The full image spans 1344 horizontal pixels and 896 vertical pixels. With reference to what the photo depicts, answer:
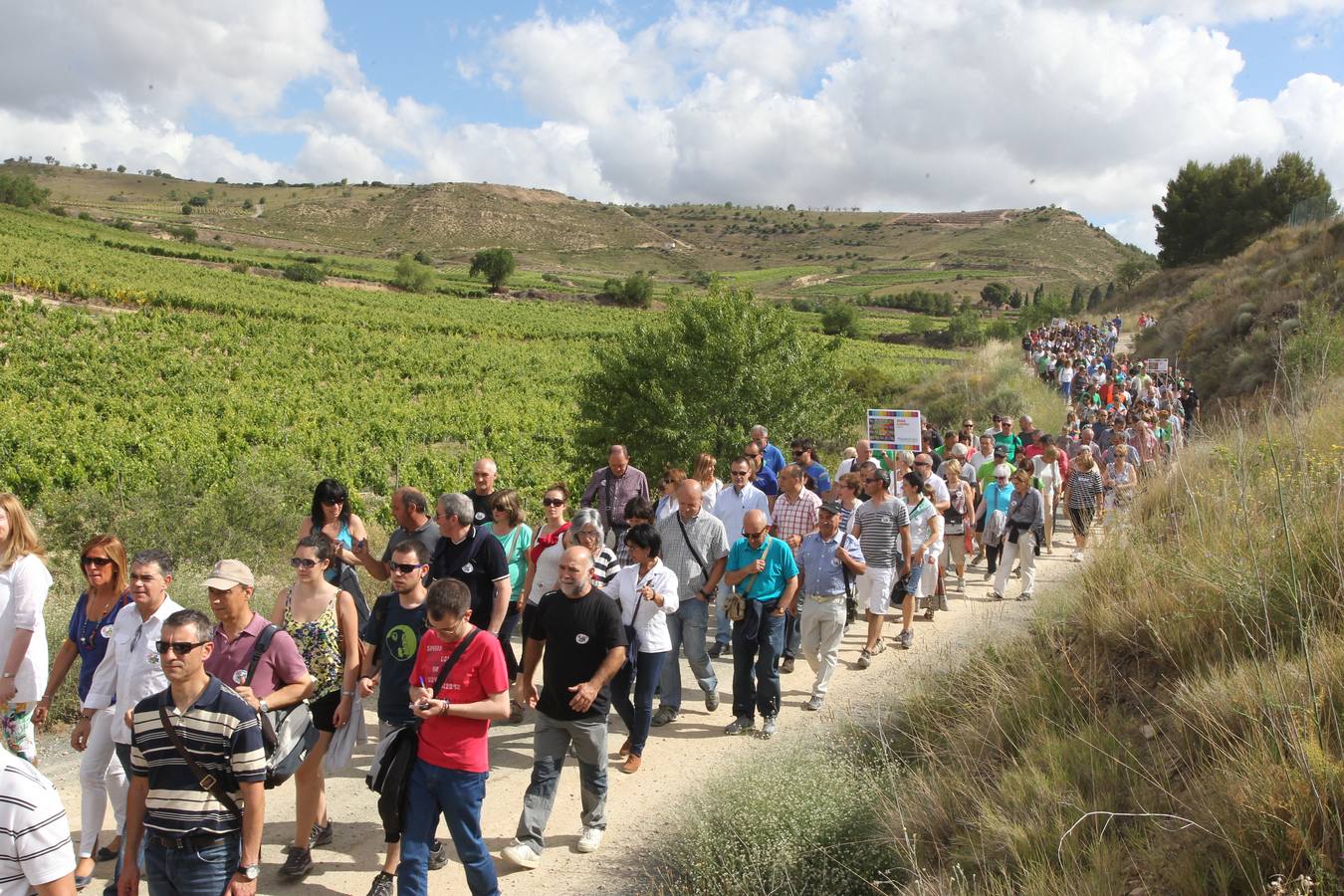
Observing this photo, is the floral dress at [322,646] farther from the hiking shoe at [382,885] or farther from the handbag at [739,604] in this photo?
the handbag at [739,604]

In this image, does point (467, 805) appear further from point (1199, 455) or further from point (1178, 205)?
point (1178, 205)

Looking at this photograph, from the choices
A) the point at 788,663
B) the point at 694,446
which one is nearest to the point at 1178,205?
the point at 694,446

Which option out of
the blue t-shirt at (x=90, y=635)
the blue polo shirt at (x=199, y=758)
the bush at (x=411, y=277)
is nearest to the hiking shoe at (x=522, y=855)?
the blue polo shirt at (x=199, y=758)

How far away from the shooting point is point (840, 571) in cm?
734

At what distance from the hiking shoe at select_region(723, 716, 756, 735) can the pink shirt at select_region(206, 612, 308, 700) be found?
3.61m

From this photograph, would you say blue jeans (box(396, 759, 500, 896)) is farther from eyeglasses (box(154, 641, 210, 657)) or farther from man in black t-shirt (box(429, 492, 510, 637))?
man in black t-shirt (box(429, 492, 510, 637))

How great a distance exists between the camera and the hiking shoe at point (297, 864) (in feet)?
15.9

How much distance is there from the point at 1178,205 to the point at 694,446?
53866 mm

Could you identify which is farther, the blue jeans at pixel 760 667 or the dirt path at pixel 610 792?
the blue jeans at pixel 760 667

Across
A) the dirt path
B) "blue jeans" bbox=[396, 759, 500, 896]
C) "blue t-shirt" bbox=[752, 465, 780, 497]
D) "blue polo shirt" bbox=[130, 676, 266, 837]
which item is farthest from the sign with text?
"blue polo shirt" bbox=[130, 676, 266, 837]

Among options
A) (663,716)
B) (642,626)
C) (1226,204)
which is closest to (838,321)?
(1226,204)

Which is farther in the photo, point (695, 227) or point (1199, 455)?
point (695, 227)

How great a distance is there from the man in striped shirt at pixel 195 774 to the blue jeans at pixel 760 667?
4.01m

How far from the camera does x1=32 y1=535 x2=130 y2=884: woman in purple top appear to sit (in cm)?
478
